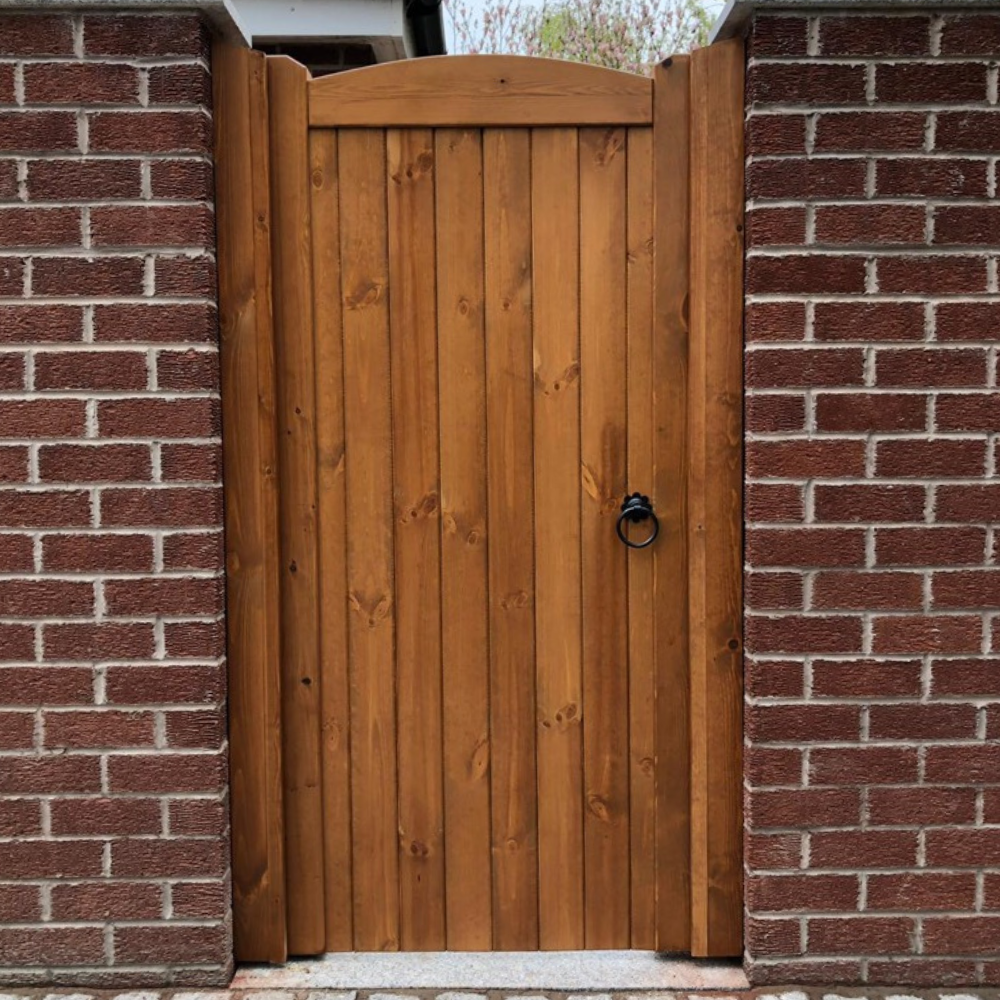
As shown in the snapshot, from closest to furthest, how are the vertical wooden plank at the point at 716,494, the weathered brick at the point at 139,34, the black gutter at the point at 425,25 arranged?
the weathered brick at the point at 139,34 → the vertical wooden plank at the point at 716,494 → the black gutter at the point at 425,25

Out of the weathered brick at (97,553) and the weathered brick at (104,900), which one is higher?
the weathered brick at (97,553)

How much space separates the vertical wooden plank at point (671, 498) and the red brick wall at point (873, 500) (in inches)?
7.2

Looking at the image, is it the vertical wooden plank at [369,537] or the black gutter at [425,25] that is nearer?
the vertical wooden plank at [369,537]

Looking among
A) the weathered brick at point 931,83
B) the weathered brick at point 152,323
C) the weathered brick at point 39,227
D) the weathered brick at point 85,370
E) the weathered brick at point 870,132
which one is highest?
the weathered brick at point 931,83

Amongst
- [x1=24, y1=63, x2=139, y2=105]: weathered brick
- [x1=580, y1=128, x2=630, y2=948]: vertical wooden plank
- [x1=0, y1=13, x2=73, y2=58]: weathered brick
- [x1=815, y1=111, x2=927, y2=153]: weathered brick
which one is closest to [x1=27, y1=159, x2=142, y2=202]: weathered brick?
[x1=24, y1=63, x2=139, y2=105]: weathered brick

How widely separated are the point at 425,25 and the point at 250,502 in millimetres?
3046

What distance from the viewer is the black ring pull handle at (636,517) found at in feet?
8.46

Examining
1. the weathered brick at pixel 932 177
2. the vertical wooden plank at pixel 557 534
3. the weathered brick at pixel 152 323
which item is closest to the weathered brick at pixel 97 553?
the weathered brick at pixel 152 323

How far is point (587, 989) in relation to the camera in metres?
2.54

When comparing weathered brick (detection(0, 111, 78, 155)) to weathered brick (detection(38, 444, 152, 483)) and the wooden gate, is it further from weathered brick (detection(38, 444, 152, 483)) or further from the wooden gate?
weathered brick (detection(38, 444, 152, 483))

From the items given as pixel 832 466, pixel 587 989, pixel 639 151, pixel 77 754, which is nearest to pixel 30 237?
pixel 77 754

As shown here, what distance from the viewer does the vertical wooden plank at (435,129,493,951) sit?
2580 millimetres

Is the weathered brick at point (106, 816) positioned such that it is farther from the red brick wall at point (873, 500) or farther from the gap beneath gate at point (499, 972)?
the red brick wall at point (873, 500)

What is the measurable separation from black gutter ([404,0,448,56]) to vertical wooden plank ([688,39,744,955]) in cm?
236
